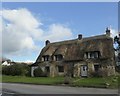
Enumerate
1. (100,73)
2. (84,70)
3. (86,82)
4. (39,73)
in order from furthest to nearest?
(39,73) → (84,70) → (100,73) → (86,82)

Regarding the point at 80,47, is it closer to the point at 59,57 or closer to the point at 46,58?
the point at 59,57

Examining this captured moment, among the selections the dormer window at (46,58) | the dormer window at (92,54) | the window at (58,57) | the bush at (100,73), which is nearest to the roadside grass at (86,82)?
the bush at (100,73)

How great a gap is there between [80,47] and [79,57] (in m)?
2.55

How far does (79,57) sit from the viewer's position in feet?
162

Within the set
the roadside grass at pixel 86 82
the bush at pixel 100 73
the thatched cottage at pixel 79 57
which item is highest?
the thatched cottage at pixel 79 57

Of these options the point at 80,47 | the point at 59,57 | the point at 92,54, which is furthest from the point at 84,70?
the point at 59,57

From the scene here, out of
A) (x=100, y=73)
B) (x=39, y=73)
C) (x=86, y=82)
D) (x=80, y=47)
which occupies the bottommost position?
(x=86, y=82)

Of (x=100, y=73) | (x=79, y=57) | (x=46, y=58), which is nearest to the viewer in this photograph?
(x=100, y=73)

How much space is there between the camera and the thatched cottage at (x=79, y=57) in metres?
46.2

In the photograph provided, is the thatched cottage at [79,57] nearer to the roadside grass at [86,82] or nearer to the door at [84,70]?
the door at [84,70]

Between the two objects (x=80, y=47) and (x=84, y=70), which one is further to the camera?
(x=80, y=47)

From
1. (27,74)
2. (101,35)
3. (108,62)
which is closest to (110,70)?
(108,62)

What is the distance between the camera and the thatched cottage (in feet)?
151

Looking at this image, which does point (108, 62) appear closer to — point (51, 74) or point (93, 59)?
point (93, 59)
